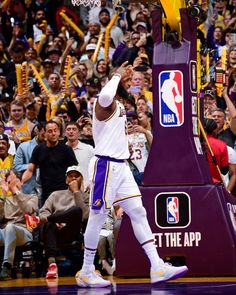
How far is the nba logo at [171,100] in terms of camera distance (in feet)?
45.2

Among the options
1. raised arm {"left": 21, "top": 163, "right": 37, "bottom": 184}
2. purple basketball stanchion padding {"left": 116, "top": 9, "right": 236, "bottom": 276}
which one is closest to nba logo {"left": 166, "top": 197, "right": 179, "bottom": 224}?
purple basketball stanchion padding {"left": 116, "top": 9, "right": 236, "bottom": 276}

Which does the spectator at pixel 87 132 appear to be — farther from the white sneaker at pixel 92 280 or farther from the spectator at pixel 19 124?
the white sneaker at pixel 92 280

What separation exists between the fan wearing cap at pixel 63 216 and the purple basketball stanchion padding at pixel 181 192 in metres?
1.32

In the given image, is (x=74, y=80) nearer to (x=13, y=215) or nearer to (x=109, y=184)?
(x=13, y=215)

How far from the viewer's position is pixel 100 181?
12.2 metres

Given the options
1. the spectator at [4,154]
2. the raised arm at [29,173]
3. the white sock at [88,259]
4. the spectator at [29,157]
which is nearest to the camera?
Result: the white sock at [88,259]

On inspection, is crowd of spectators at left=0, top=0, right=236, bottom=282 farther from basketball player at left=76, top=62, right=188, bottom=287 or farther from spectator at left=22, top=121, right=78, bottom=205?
basketball player at left=76, top=62, right=188, bottom=287

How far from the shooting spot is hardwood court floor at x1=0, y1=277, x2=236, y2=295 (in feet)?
37.0

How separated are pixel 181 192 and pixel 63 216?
79.4 inches

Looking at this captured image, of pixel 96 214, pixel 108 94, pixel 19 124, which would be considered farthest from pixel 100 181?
pixel 19 124

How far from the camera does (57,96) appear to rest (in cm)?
1981

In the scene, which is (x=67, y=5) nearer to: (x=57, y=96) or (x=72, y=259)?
(x=57, y=96)

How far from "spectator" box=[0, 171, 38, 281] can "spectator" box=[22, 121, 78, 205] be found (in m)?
0.39

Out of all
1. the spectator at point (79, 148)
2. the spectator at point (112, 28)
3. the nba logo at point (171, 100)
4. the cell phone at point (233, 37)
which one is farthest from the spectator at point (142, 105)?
the spectator at point (112, 28)
